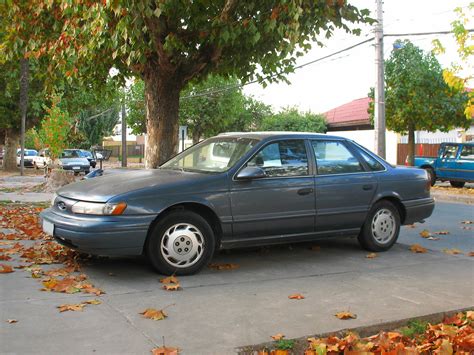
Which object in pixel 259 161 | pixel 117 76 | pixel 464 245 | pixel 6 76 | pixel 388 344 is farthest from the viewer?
pixel 6 76

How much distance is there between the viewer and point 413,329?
4.30 m

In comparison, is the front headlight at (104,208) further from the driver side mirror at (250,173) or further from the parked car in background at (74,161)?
the parked car in background at (74,161)

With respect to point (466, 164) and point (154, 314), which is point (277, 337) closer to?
point (154, 314)

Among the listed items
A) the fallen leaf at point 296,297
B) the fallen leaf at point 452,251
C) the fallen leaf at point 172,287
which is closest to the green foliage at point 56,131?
the fallen leaf at point 452,251

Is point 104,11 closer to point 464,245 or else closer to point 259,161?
point 259,161

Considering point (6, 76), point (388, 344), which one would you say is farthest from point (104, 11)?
point (6, 76)

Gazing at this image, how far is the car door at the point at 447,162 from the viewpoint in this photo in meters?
19.8

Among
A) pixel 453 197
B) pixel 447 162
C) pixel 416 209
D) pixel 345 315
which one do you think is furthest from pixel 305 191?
pixel 447 162

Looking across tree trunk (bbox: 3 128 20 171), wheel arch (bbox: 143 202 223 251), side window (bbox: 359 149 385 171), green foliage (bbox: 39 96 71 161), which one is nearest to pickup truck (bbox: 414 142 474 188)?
side window (bbox: 359 149 385 171)

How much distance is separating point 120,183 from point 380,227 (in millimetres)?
3493

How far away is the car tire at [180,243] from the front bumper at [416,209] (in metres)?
3.03

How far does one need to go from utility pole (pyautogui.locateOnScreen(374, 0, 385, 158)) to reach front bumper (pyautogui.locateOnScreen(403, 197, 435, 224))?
33.6 ft

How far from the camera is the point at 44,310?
450 centimetres

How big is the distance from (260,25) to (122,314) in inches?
204
